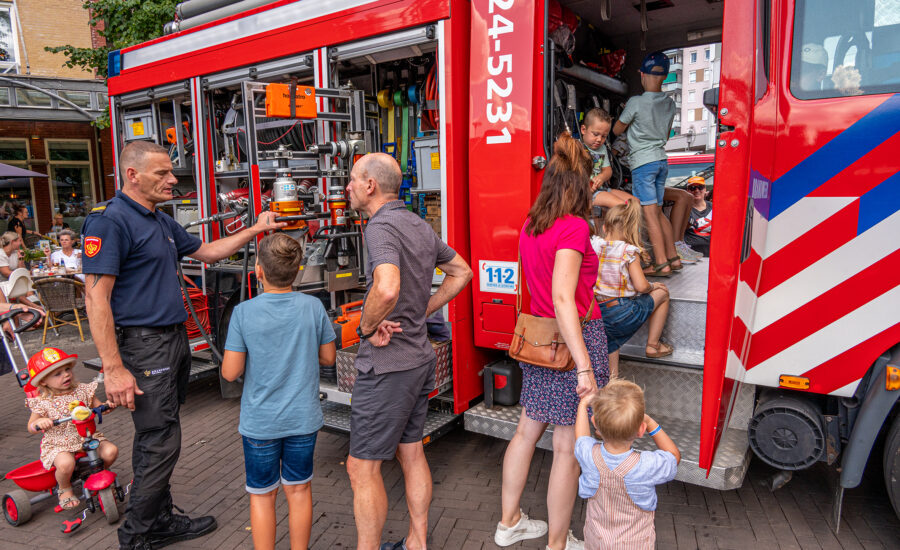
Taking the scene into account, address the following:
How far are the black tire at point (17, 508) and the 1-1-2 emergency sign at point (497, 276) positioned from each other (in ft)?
9.42

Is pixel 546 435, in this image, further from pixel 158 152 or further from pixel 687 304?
pixel 158 152

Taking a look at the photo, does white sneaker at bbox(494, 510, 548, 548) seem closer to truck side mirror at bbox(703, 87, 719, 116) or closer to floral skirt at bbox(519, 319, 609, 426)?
floral skirt at bbox(519, 319, 609, 426)

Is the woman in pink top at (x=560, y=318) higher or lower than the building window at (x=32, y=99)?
lower

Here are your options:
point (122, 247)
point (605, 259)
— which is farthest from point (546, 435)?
point (122, 247)

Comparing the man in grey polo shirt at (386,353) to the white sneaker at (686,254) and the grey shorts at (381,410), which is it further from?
the white sneaker at (686,254)

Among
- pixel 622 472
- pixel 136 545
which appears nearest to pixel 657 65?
pixel 622 472

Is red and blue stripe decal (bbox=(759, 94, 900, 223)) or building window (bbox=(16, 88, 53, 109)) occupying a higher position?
building window (bbox=(16, 88, 53, 109))

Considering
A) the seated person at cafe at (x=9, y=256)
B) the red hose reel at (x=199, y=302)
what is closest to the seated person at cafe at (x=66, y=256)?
the seated person at cafe at (x=9, y=256)

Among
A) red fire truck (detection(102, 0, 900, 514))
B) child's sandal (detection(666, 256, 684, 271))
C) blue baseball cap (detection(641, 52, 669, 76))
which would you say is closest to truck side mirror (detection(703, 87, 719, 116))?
red fire truck (detection(102, 0, 900, 514))

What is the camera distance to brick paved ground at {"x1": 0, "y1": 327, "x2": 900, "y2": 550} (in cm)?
302

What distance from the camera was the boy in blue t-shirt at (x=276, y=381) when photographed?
8.45ft

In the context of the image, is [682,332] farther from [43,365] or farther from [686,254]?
[43,365]

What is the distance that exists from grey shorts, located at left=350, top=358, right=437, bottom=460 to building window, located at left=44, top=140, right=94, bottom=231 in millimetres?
16275

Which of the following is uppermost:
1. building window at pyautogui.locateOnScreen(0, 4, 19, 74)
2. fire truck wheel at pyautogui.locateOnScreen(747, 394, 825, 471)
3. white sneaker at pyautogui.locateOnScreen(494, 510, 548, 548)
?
building window at pyautogui.locateOnScreen(0, 4, 19, 74)
